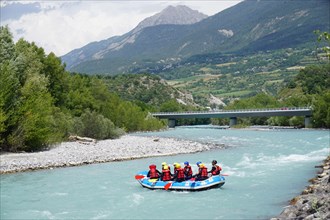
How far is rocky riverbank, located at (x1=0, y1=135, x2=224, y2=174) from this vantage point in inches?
1517

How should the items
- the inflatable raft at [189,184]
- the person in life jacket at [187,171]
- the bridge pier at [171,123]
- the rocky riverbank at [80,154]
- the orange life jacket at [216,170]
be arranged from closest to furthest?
the inflatable raft at [189,184], the person in life jacket at [187,171], the orange life jacket at [216,170], the rocky riverbank at [80,154], the bridge pier at [171,123]

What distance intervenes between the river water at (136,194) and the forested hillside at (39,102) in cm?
1009

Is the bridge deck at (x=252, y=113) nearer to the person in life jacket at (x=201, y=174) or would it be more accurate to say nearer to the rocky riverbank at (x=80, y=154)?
the rocky riverbank at (x=80, y=154)

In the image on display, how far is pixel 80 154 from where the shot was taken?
4566 centimetres

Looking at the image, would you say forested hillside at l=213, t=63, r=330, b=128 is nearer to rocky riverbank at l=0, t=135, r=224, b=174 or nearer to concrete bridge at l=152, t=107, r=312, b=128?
concrete bridge at l=152, t=107, r=312, b=128

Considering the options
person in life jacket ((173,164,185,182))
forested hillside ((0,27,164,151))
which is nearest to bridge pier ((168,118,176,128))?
forested hillside ((0,27,164,151))

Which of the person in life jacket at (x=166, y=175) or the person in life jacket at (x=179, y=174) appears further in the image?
the person in life jacket at (x=166, y=175)

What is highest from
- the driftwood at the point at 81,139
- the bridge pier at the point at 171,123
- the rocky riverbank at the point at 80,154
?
the driftwood at the point at 81,139

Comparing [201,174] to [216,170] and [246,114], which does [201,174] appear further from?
[246,114]

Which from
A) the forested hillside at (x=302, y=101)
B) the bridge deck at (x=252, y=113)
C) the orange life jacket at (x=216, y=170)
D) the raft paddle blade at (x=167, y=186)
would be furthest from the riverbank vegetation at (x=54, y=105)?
the raft paddle blade at (x=167, y=186)

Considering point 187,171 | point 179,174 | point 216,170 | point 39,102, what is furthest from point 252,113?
point 179,174

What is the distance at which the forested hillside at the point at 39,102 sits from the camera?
45281 millimetres

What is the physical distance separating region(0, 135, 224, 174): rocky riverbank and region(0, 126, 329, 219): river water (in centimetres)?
185

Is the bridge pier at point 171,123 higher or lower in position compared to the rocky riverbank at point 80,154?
lower
